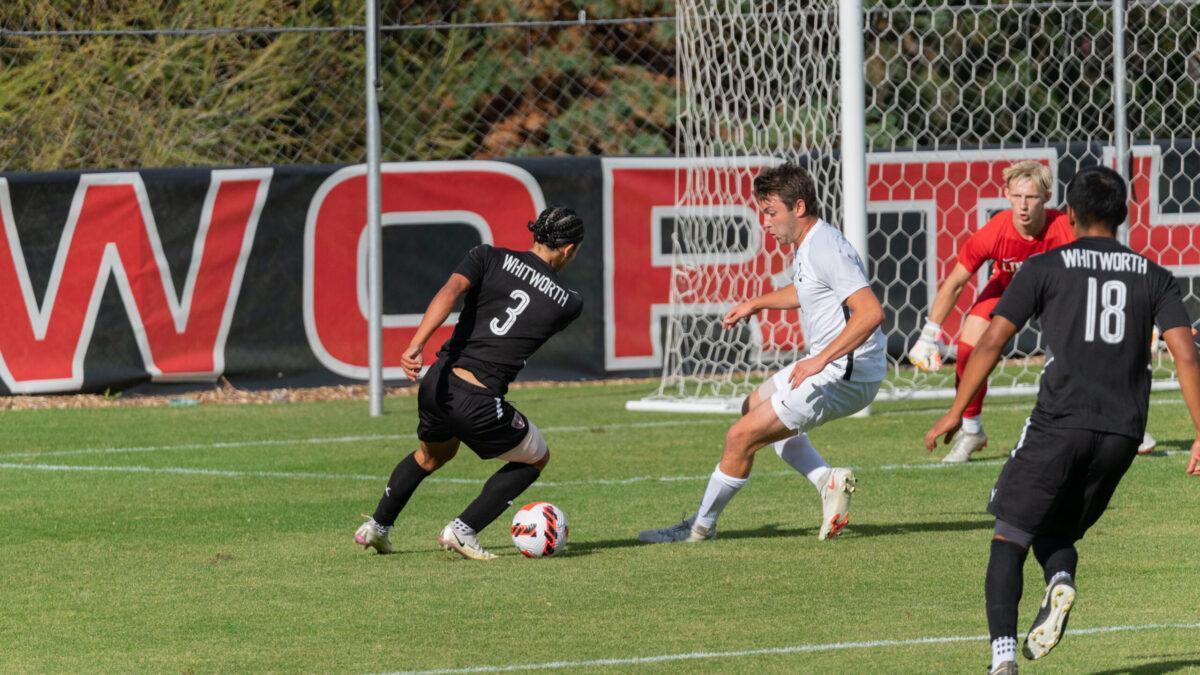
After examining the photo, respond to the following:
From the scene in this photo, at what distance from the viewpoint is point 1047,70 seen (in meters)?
18.3

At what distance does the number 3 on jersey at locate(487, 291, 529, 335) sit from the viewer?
8289 millimetres

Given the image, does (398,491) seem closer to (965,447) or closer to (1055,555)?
(1055,555)

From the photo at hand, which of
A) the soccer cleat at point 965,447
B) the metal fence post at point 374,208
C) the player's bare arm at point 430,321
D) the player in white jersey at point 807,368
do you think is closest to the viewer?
the player's bare arm at point 430,321

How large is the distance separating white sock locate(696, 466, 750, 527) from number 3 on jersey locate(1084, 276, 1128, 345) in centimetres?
301

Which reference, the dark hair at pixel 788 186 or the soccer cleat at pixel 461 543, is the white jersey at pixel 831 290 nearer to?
the dark hair at pixel 788 186

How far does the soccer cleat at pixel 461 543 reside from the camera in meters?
8.31

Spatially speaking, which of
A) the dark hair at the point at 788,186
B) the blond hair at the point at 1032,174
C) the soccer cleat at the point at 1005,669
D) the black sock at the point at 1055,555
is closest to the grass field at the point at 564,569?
the black sock at the point at 1055,555

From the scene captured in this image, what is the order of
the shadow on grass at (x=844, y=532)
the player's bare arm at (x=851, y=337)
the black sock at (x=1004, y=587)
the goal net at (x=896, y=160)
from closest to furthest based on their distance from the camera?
the black sock at (x=1004, y=587), the player's bare arm at (x=851, y=337), the shadow on grass at (x=844, y=532), the goal net at (x=896, y=160)

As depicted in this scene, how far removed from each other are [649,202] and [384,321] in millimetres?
2482

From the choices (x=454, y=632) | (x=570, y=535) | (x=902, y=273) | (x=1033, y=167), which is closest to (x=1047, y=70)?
(x=902, y=273)

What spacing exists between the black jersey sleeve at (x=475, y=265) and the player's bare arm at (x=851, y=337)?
145cm

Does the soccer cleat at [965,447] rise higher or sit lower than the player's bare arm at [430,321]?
lower

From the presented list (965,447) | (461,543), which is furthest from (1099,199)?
(965,447)

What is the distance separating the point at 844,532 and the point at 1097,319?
3319mm
